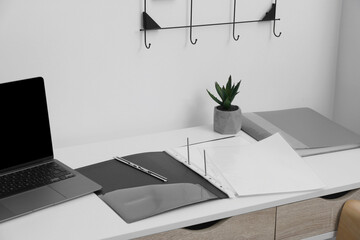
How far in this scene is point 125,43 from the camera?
194cm

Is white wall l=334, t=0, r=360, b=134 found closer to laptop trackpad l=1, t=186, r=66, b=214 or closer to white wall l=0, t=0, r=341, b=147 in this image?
white wall l=0, t=0, r=341, b=147

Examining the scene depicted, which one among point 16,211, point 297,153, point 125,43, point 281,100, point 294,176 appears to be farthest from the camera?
point 281,100

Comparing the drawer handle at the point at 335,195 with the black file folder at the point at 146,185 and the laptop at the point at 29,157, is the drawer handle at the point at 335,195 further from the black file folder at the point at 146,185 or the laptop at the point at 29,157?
the laptop at the point at 29,157

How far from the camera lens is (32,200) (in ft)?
4.98

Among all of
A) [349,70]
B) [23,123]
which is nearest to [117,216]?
[23,123]

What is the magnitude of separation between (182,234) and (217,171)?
0.93ft

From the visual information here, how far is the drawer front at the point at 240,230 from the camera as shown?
1.52m

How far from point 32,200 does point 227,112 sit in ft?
2.34

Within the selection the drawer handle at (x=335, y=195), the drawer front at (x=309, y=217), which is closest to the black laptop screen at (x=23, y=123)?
the drawer front at (x=309, y=217)

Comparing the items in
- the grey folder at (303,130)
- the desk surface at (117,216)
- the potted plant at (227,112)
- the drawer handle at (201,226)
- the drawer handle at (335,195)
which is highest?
the potted plant at (227,112)

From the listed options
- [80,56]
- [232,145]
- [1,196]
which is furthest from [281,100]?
[1,196]

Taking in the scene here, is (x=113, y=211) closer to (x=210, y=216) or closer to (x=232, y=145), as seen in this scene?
(x=210, y=216)

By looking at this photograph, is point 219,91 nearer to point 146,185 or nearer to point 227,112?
point 227,112

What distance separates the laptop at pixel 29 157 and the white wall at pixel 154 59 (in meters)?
0.20
